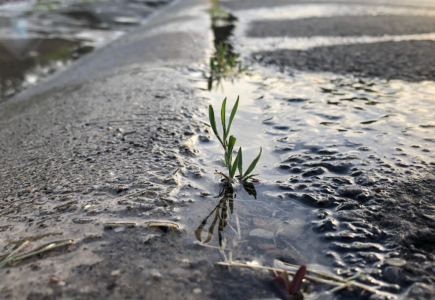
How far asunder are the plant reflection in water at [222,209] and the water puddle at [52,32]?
340 cm

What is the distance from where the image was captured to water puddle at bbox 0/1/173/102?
4777 millimetres

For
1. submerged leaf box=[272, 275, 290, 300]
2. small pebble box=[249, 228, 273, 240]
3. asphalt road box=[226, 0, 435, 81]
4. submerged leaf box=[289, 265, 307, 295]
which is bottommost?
submerged leaf box=[272, 275, 290, 300]

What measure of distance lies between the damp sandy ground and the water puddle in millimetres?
2319

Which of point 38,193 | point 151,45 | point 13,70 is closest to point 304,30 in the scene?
point 151,45

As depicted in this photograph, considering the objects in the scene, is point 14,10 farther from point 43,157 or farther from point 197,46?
point 43,157

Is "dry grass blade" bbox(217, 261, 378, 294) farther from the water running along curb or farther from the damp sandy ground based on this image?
the water running along curb

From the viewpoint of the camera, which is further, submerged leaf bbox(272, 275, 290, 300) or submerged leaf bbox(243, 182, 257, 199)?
submerged leaf bbox(243, 182, 257, 199)

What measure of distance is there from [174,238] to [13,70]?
15.2 feet

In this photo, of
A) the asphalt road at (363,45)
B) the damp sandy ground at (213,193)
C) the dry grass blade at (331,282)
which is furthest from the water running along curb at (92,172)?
the asphalt road at (363,45)

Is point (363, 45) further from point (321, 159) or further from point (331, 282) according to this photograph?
point (331, 282)

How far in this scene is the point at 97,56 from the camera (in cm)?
510

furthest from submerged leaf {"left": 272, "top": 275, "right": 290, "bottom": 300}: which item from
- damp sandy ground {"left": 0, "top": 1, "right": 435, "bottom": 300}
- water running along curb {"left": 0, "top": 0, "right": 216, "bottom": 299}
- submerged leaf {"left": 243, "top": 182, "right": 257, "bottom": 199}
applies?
submerged leaf {"left": 243, "top": 182, "right": 257, "bottom": 199}

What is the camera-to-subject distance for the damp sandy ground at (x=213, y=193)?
3.47 ft

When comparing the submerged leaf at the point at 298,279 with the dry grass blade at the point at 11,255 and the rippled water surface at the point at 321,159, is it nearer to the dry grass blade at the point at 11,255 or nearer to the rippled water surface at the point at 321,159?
the rippled water surface at the point at 321,159
